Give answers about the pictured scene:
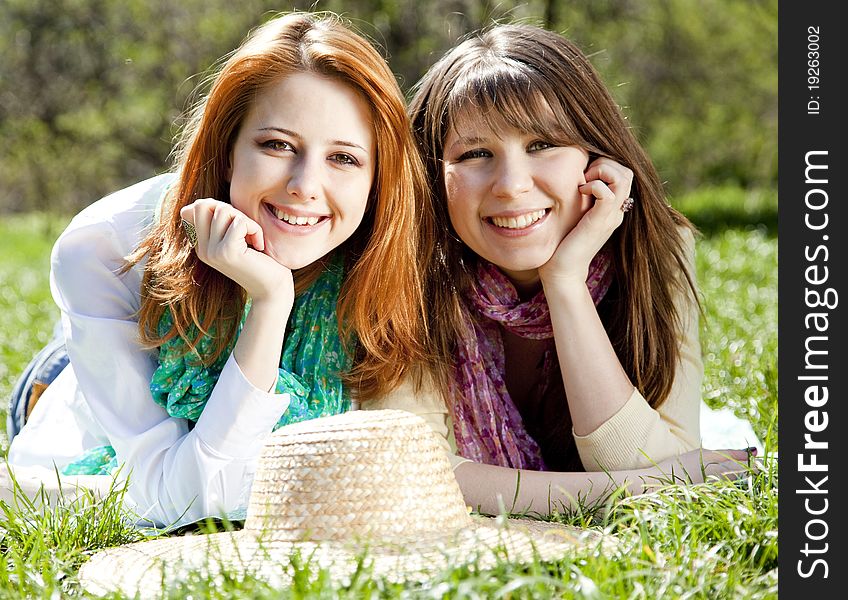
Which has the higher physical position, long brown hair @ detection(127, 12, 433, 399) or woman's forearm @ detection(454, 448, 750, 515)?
long brown hair @ detection(127, 12, 433, 399)

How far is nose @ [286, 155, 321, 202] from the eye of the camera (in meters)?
3.10

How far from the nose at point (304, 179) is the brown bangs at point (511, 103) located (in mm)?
600

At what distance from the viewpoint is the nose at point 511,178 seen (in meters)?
3.36

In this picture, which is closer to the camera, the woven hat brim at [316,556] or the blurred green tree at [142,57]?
the woven hat brim at [316,556]

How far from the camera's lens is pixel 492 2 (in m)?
12.5

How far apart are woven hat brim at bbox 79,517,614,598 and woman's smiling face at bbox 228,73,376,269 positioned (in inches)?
37.6

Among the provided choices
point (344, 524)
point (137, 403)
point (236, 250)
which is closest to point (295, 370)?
point (137, 403)

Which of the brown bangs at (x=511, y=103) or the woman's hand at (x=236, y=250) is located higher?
the brown bangs at (x=511, y=103)

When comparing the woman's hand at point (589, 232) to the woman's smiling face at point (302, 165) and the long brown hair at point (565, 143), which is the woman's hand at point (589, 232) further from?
the woman's smiling face at point (302, 165)

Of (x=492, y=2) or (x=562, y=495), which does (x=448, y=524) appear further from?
(x=492, y=2)

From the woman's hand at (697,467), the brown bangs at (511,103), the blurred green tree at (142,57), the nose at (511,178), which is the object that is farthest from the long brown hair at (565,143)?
the blurred green tree at (142,57)

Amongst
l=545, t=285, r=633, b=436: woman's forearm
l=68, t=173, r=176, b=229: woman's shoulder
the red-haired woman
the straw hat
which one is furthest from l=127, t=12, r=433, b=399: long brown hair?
the straw hat

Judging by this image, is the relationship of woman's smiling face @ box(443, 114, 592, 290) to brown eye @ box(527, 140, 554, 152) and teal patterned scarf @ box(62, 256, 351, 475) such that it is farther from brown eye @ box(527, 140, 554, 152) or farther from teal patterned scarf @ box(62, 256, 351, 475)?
teal patterned scarf @ box(62, 256, 351, 475)

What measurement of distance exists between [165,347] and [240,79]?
34.3 inches
